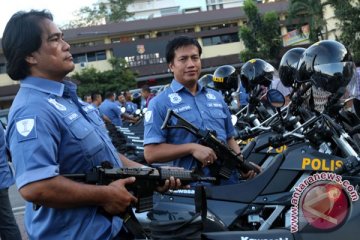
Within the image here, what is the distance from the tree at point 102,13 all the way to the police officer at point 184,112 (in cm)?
6482

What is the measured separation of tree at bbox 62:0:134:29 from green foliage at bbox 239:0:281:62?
34406mm

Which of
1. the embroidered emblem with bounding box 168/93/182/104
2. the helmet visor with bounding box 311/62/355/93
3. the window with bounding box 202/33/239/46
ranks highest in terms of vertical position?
the helmet visor with bounding box 311/62/355/93

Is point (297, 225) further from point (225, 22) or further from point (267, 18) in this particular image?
point (225, 22)

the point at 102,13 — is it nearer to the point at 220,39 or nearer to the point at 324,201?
the point at 220,39

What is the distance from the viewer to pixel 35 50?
2096 mm

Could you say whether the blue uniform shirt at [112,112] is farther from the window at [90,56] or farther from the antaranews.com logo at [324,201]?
the window at [90,56]

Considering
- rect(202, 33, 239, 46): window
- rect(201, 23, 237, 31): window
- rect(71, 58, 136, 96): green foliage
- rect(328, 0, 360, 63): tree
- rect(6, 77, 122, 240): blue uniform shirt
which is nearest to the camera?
rect(6, 77, 122, 240): blue uniform shirt

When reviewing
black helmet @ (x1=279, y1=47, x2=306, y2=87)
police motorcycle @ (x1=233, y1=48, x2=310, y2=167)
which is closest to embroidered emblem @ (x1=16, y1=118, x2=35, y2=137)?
police motorcycle @ (x1=233, y1=48, x2=310, y2=167)

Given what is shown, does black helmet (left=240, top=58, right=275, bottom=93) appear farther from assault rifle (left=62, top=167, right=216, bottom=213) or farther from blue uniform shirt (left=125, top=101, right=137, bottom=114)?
blue uniform shirt (left=125, top=101, right=137, bottom=114)

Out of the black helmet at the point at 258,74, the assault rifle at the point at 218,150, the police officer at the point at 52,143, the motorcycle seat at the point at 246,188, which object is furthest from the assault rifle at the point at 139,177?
the black helmet at the point at 258,74

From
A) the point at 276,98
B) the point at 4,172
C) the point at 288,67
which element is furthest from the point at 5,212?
the point at 288,67

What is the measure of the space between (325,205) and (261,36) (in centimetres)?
3408

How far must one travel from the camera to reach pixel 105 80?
1641 inches

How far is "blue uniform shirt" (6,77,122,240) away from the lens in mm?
1921
